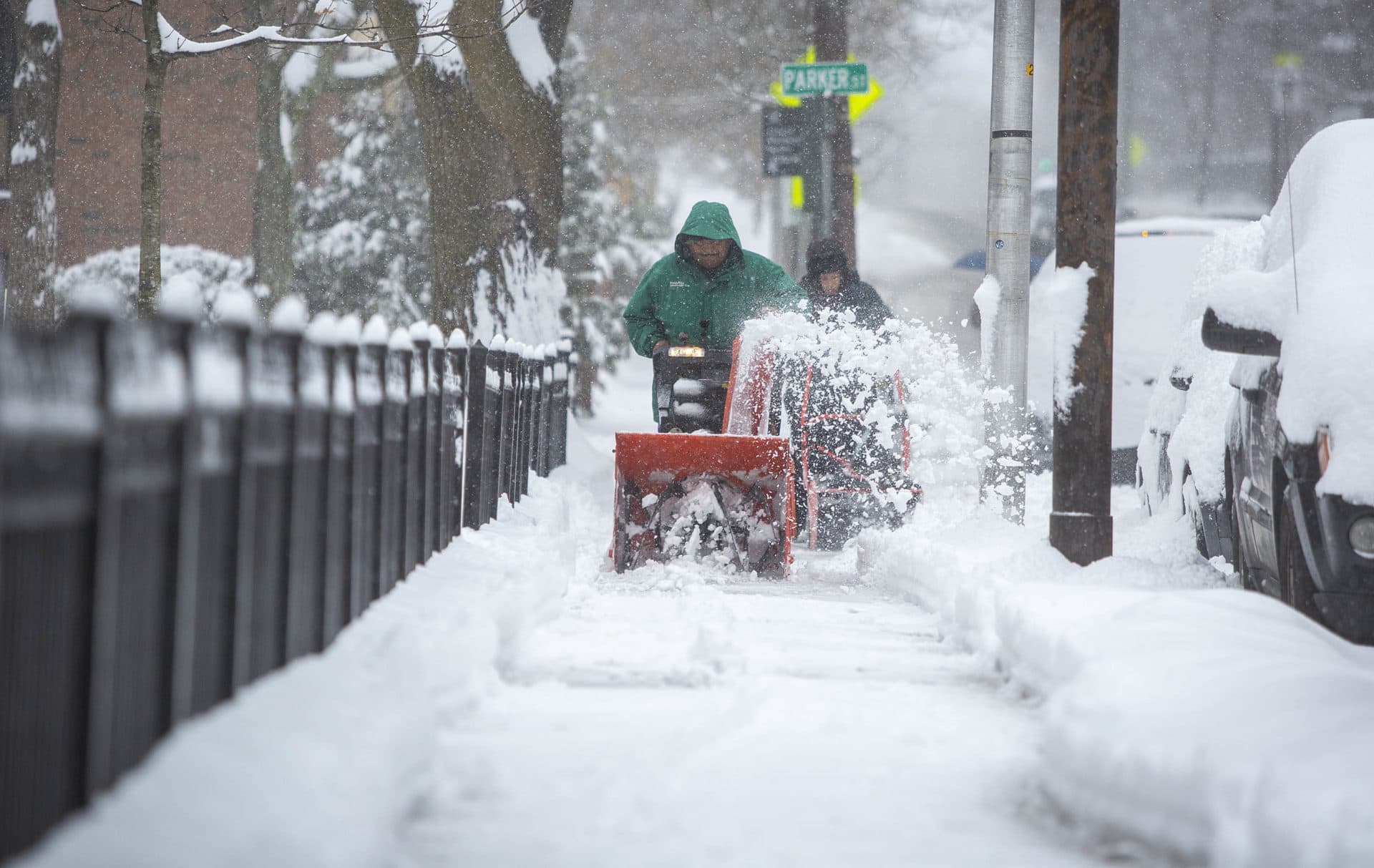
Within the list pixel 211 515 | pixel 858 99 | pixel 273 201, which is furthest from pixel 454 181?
pixel 211 515

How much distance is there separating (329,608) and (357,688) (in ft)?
2.23

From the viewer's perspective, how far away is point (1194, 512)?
25.2 ft

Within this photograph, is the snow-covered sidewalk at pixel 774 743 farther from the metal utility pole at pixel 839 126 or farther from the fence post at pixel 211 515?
the metal utility pole at pixel 839 126

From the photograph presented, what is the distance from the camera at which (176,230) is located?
2944 cm

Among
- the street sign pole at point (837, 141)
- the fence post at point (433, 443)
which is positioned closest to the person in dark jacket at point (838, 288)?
the street sign pole at point (837, 141)

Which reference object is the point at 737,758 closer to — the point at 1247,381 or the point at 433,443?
the point at 433,443

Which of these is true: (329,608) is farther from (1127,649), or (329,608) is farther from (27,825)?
(1127,649)

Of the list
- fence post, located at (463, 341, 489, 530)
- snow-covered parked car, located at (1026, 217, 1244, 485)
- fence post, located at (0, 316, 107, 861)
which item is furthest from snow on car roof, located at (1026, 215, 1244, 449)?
fence post, located at (0, 316, 107, 861)

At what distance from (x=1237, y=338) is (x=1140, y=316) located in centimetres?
801

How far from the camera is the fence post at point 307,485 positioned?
3.79 m

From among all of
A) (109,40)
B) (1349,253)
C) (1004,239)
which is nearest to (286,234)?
(109,40)

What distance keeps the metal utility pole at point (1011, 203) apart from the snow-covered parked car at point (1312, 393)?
88.1 inches

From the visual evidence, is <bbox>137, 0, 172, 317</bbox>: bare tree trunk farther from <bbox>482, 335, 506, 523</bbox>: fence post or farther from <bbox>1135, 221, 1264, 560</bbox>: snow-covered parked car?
<bbox>1135, 221, 1264, 560</bbox>: snow-covered parked car

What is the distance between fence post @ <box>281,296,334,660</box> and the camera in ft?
12.4
